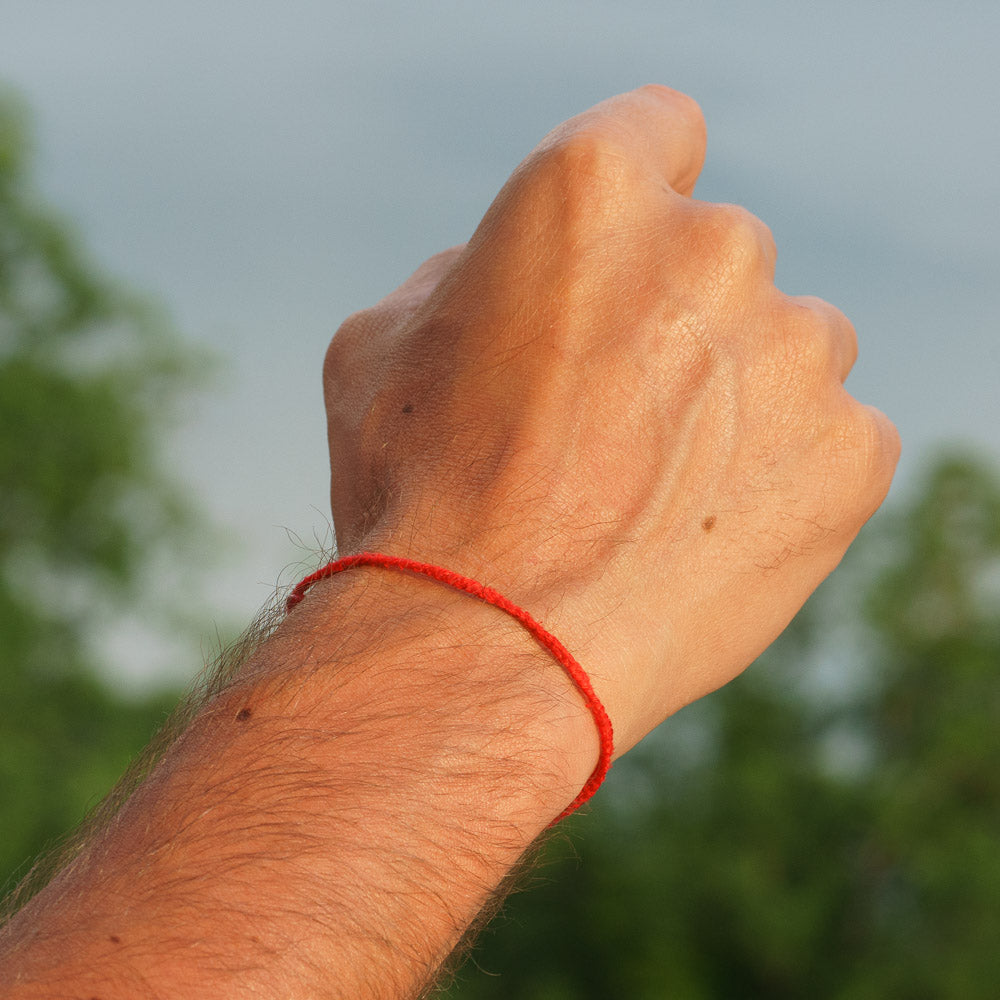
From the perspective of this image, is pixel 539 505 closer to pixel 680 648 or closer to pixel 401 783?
pixel 680 648

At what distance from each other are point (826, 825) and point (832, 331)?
39.3ft

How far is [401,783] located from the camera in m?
1.08

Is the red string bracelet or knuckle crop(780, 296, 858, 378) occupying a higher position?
knuckle crop(780, 296, 858, 378)

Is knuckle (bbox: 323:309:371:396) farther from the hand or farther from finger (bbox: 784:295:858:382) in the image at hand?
finger (bbox: 784:295:858:382)

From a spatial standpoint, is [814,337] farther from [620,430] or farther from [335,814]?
[335,814]

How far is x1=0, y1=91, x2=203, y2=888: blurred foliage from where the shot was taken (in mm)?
14336

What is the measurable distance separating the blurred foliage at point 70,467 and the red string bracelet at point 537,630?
43.5 ft

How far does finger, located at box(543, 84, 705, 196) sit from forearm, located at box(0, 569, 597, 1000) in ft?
2.10

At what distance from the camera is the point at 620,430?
1.37 metres

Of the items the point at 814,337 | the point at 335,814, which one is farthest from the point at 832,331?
the point at 335,814

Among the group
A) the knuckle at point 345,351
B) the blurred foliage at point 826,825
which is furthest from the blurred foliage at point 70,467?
the knuckle at point 345,351

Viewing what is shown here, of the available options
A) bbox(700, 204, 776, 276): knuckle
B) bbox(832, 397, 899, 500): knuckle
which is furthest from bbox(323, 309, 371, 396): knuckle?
bbox(832, 397, 899, 500): knuckle

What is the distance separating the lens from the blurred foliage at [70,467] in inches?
564

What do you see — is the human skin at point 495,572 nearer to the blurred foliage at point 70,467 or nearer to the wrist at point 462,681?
the wrist at point 462,681
